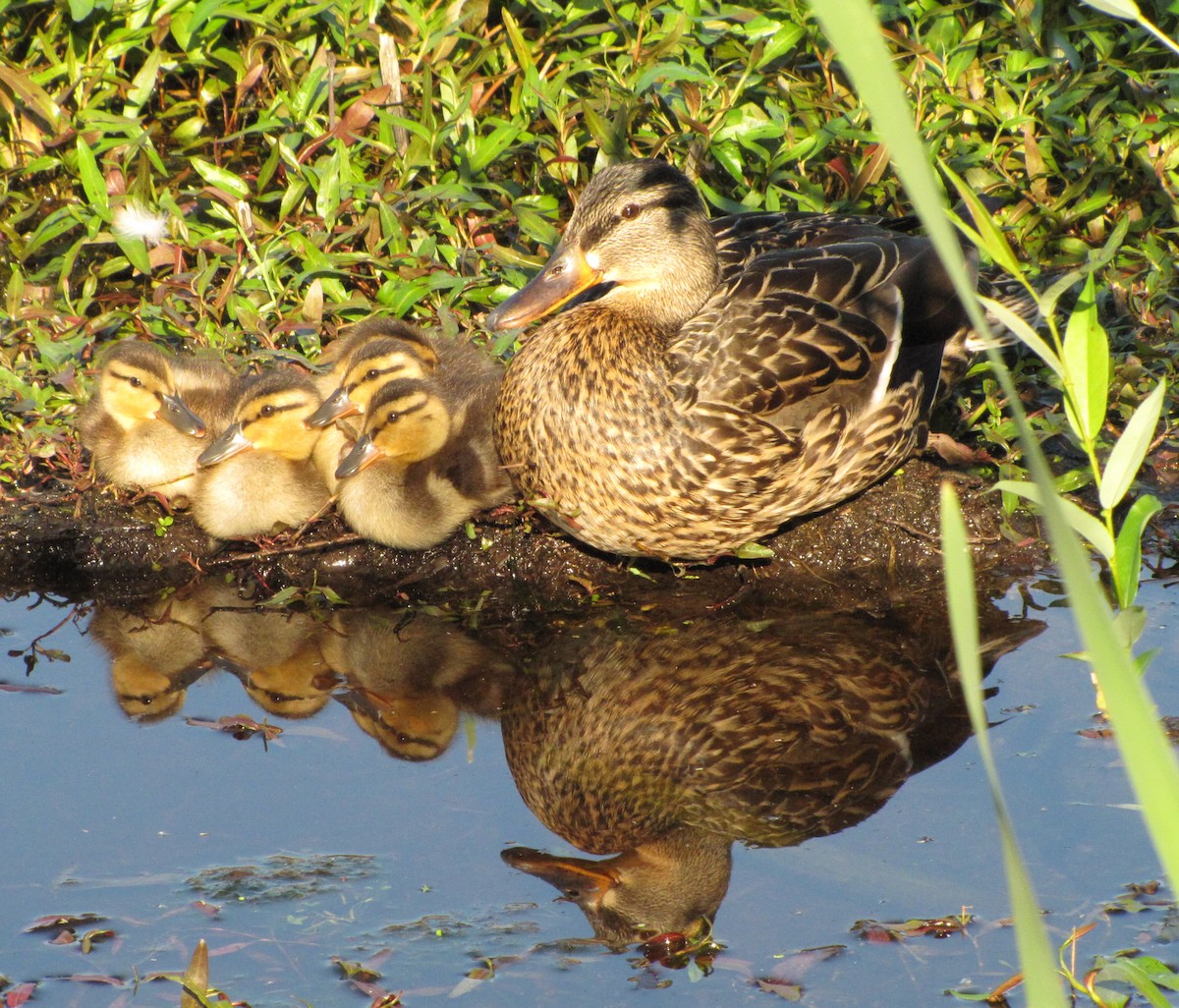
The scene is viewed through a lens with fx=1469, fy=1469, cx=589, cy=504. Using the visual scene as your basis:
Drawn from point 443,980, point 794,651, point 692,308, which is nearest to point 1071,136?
point 692,308

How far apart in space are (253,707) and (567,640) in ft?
2.72

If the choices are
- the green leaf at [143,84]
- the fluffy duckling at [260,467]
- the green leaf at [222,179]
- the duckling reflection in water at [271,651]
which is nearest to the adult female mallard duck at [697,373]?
the fluffy duckling at [260,467]

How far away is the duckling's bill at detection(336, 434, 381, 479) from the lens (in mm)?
4148

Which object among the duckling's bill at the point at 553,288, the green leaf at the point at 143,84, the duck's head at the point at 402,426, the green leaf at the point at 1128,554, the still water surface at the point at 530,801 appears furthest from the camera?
the green leaf at the point at 143,84

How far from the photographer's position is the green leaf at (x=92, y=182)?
196 inches

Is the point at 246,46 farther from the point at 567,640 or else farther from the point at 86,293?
the point at 567,640

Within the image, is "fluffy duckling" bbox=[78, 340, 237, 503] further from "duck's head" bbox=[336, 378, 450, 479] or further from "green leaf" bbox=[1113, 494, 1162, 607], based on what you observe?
"green leaf" bbox=[1113, 494, 1162, 607]

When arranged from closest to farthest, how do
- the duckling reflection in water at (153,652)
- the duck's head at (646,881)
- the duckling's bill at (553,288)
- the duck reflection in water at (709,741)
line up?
the duck's head at (646,881) → the duck reflection in water at (709,741) → the duckling reflection in water at (153,652) → the duckling's bill at (553,288)

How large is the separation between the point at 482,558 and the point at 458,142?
5.67 feet

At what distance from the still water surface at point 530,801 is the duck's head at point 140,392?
0.58 m

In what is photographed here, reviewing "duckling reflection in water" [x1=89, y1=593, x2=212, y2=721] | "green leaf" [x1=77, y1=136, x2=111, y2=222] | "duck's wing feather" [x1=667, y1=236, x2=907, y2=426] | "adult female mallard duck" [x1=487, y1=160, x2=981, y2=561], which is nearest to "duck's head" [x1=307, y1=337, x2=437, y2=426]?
"adult female mallard duck" [x1=487, y1=160, x2=981, y2=561]

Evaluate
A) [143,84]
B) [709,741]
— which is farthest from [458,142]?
[709,741]

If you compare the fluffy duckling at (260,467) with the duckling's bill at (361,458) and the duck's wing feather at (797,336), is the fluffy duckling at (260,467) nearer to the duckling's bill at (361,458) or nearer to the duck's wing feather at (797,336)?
the duckling's bill at (361,458)

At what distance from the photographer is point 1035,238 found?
16.8 ft
